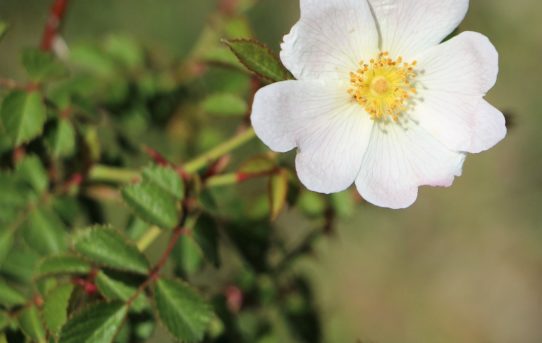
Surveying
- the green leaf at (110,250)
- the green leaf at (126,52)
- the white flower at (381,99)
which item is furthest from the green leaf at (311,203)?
the green leaf at (126,52)

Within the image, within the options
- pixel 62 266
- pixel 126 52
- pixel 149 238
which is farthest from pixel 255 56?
pixel 126 52

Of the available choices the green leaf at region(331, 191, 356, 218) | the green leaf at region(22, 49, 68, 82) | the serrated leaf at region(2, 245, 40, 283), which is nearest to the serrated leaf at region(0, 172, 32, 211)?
the serrated leaf at region(2, 245, 40, 283)

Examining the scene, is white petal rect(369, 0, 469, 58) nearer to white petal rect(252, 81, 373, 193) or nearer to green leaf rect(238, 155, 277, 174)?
white petal rect(252, 81, 373, 193)

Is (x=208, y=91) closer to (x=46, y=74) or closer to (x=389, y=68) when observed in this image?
(x=46, y=74)

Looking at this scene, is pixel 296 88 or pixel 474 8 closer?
pixel 296 88

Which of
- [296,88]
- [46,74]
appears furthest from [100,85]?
[296,88]
